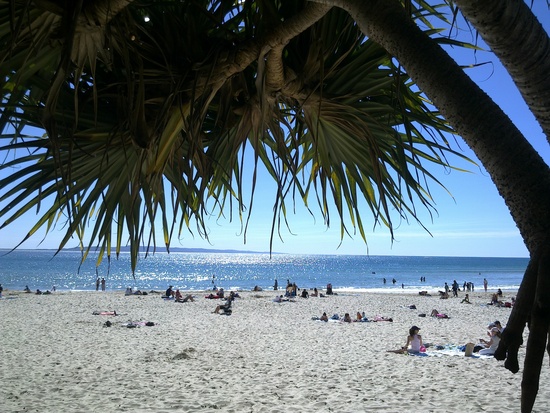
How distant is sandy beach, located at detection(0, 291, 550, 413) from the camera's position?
18.9ft

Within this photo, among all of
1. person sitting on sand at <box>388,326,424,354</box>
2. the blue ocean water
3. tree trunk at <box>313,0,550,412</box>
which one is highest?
tree trunk at <box>313,0,550,412</box>

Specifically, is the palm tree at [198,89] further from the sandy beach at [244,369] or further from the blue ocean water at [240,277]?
the blue ocean water at [240,277]

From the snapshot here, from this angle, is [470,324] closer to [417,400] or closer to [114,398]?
[417,400]

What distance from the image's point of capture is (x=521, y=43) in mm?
893

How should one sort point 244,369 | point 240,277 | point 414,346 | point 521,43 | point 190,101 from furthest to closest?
point 240,277, point 414,346, point 244,369, point 190,101, point 521,43

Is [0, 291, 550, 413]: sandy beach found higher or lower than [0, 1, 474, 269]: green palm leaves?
lower

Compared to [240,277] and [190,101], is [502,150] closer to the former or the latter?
[190,101]

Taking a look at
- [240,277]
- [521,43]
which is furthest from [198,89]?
[240,277]

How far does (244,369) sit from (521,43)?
296 inches

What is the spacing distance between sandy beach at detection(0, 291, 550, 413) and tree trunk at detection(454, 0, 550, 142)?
5.20 m

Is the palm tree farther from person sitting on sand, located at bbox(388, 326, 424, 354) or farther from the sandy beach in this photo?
person sitting on sand, located at bbox(388, 326, 424, 354)

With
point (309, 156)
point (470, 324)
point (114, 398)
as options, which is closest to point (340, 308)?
point (470, 324)

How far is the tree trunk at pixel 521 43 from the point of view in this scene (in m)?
0.88

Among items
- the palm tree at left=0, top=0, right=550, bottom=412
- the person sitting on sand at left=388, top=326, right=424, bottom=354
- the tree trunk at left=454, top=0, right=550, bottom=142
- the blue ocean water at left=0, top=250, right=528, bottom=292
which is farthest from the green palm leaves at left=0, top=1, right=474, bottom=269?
the blue ocean water at left=0, top=250, right=528, bottom=292
